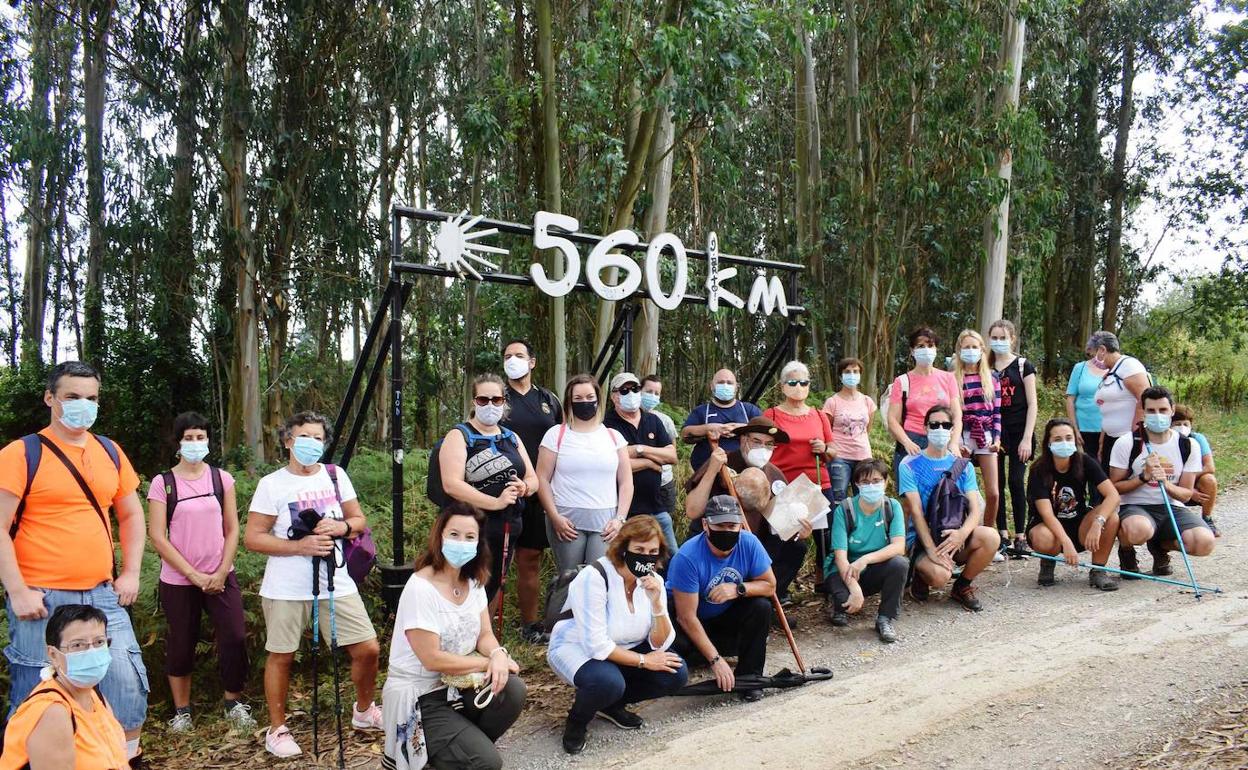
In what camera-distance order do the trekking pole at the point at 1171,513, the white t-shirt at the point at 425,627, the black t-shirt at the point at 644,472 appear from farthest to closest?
1. the trekking pole at the point at 1171,513
2. the black t-shirt at the point at 644,472
3. the white t-shirt at the point at 425,627

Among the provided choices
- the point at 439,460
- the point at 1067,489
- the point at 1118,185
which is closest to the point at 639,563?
the point at 439,460

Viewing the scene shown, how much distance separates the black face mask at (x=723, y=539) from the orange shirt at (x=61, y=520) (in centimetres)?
285

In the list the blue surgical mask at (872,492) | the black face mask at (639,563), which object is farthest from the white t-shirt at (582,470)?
the blue surgical mask at (872,492)

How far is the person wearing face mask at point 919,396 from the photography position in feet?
22.4

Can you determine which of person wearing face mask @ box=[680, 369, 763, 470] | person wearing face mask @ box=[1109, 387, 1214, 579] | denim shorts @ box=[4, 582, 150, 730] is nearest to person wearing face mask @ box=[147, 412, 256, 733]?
denim shorts @ box=[4, 582, 150, 730]

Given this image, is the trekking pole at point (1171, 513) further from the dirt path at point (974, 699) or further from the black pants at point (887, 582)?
the black pants at point (887, 582)

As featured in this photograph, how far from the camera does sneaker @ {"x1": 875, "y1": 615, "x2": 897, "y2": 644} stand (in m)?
5.71

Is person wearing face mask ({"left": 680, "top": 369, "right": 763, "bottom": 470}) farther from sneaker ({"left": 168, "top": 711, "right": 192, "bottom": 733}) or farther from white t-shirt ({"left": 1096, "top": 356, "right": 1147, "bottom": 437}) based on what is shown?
sneaker ({"left": 168, "top": 711, "right": 192, "bottom": 733})

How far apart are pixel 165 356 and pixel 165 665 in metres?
12.7

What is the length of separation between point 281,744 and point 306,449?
1.43m

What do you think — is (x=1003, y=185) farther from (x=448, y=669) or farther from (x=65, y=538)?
(x=65, y=538)

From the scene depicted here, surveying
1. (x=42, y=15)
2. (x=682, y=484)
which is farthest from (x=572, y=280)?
(x=42, y=15)

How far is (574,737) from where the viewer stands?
14.6 feet

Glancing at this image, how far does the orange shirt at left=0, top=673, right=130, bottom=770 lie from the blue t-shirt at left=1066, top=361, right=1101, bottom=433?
681 centimetres
